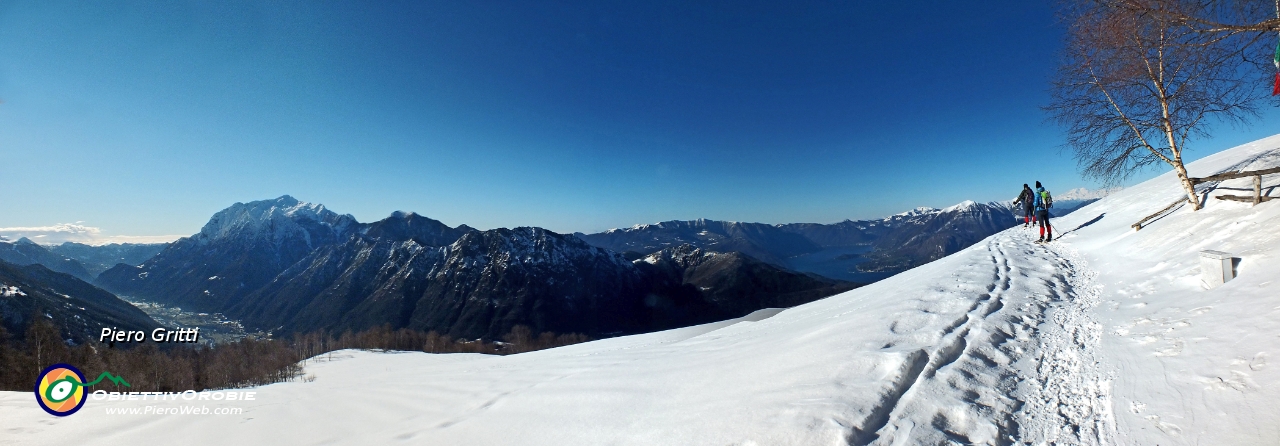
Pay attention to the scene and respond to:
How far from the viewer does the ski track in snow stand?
360 cm

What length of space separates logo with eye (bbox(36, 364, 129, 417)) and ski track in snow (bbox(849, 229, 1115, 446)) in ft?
43.5

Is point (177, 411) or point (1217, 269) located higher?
point (1217, 269)

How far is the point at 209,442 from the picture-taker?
6559mm

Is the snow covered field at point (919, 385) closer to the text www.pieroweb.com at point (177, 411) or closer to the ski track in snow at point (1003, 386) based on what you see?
the ski track in snow at point (1003, 386)

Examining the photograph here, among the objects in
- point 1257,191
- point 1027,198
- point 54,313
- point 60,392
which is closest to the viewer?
point 60,392

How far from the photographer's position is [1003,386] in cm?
442

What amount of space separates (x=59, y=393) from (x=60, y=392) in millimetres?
33

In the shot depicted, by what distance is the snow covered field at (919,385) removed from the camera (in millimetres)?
3697

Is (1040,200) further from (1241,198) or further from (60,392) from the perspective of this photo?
(60,392)

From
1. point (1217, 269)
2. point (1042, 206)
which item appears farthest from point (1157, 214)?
point (1217, 269)

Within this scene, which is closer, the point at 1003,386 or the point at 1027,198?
the point at 1003,386

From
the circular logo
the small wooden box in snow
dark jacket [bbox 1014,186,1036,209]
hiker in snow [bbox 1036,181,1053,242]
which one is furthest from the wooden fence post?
the circular logo

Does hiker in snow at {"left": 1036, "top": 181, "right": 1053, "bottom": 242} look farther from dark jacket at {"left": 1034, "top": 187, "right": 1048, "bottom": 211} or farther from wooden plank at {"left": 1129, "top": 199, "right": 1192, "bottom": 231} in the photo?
wooden plank at {"left": 1129, "top": 199, "right": 1192, "bottom": 231}

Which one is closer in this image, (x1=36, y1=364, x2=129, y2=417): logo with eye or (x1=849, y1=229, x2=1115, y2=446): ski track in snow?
(x1=849, y1=229, x2=1115, y2=446): ski track in snow
